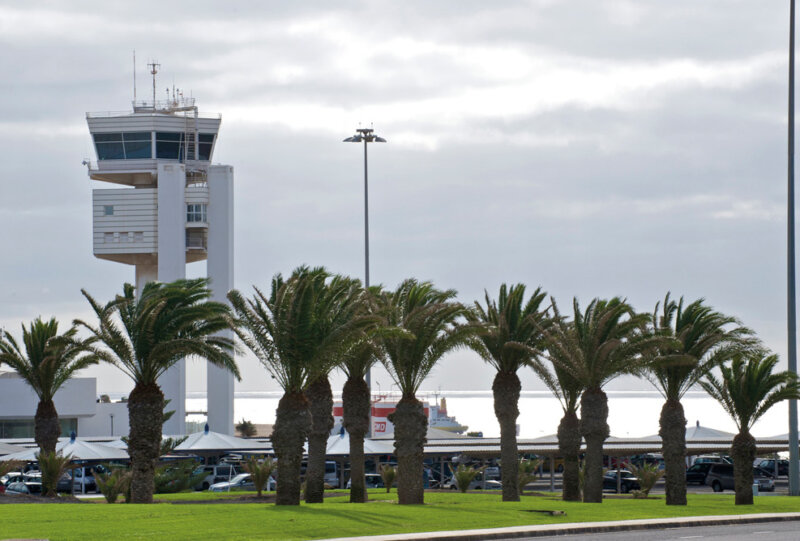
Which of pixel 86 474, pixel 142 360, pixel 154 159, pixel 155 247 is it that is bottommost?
pixel 86 474

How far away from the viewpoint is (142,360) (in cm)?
3738

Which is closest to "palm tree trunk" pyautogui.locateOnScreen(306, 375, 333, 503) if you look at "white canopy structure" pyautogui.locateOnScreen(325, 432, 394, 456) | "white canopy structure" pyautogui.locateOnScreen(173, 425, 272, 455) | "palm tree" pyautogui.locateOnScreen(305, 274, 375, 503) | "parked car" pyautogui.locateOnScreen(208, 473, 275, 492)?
"palm tree" pyautogui.locateOnScreen(305, 274, 375, 503)

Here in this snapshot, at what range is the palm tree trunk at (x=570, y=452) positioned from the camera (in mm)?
42094

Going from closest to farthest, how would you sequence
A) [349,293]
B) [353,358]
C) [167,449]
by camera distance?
[349,293] < [353,358] < [167,449]

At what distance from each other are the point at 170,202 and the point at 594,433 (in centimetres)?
5610

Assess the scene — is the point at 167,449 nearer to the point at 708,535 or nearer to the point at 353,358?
the point at 353,358

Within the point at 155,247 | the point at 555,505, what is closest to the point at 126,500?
the point at 555,505

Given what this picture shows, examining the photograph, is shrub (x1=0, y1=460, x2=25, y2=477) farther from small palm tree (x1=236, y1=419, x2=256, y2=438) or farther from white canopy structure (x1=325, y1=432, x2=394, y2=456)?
small palm tree (x1=236, y1=419, x2=256, y2=438)

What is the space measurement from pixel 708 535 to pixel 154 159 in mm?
67782

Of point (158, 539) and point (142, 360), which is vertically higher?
point (142, 360)

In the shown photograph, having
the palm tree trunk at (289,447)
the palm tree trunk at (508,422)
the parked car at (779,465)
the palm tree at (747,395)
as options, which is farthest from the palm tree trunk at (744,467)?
the parked car at (779,465)

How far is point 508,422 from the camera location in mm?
41500

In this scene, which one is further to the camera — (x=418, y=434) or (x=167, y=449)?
(x=167, y=449)

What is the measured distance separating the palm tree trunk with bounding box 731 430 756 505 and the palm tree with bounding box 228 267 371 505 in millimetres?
16472
